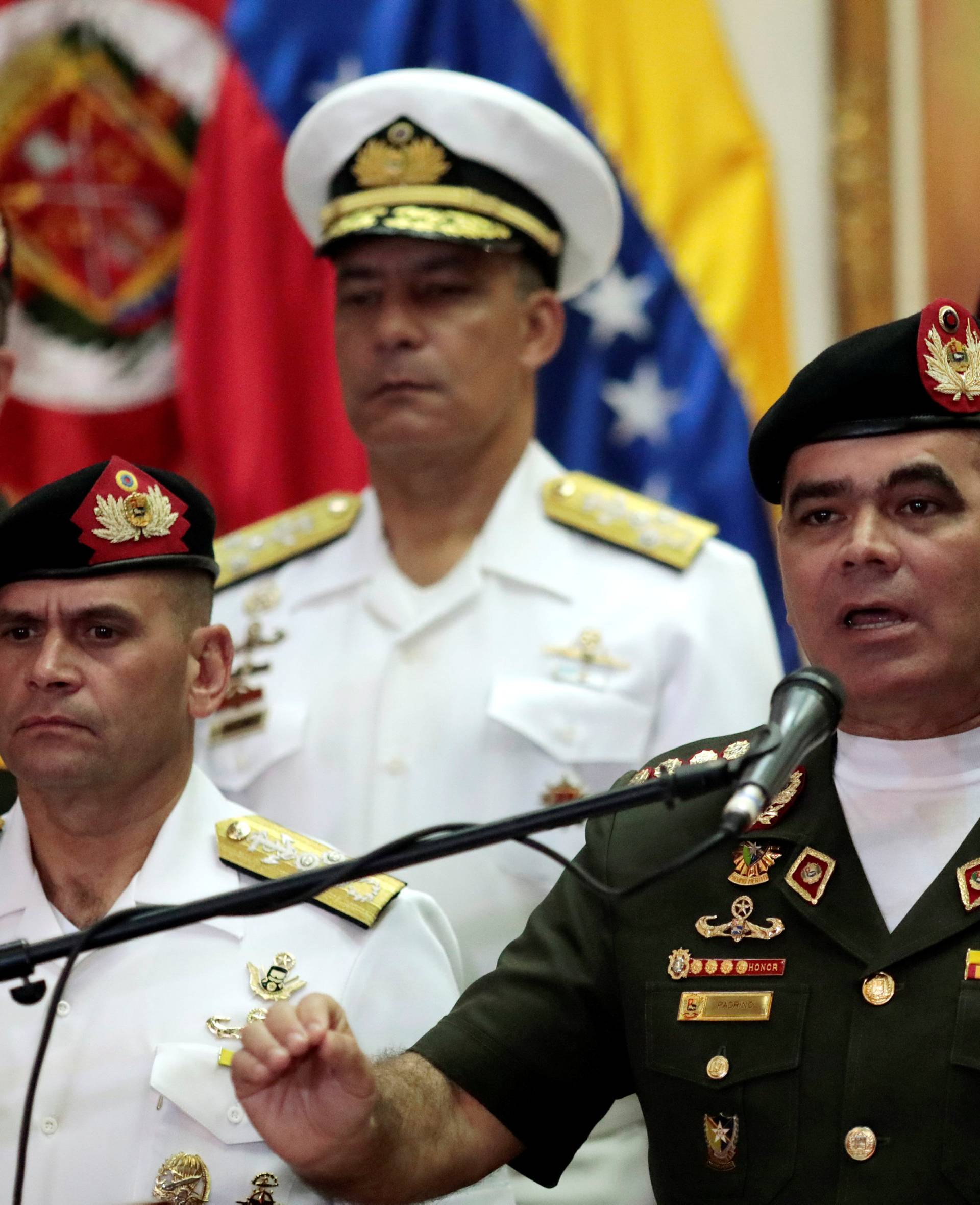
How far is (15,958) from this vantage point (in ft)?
5.53

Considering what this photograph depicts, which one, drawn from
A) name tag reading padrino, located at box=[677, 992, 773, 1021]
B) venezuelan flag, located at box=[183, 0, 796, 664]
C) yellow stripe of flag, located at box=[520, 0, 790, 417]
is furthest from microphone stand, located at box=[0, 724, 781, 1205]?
yellow stripe of flag, located at box=[520, 0, 790, 417]

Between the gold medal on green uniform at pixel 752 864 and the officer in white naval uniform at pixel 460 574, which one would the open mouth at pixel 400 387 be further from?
the gold medal on green uniform at pixel 752 864

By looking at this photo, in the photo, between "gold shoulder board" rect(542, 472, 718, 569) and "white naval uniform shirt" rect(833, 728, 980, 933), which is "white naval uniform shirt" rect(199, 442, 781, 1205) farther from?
"white naval uniform shirt" rect(833, 728, 980, 933)

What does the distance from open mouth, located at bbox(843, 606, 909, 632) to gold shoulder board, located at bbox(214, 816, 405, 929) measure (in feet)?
2.53

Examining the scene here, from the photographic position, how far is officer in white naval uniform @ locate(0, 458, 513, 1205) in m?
2.38

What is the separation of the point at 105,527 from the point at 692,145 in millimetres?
2267

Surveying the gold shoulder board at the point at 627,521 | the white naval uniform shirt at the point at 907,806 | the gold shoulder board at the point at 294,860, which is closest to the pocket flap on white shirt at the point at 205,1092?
the gold shoulder board at the point at 294,860

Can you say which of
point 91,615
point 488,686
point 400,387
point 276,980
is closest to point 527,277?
point 400,387

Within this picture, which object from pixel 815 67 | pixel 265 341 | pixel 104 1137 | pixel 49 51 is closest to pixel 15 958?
pixel 104 1137

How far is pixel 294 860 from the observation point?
2.54 meters

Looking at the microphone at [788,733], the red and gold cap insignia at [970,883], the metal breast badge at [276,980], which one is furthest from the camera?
the metal breast badge at [276,980]

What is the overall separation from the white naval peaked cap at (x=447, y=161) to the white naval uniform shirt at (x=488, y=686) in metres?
0.50

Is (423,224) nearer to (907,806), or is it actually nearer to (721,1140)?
(907,806)

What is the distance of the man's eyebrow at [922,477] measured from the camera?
7.00ft
